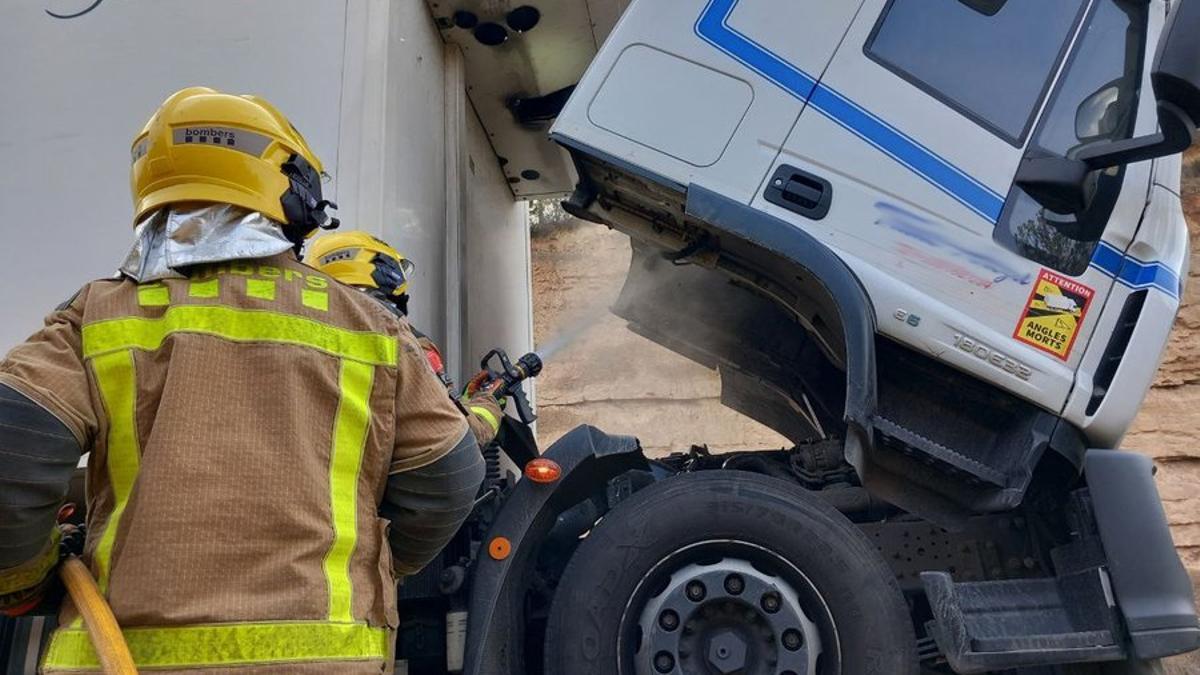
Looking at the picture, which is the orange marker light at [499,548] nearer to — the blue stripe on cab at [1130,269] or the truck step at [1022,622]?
the truck step at [1022,622]

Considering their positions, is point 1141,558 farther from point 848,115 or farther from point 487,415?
point 487,415

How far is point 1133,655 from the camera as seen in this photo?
8.46ft

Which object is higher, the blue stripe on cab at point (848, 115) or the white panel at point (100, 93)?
the blue stripe on cab at point (848, 115)

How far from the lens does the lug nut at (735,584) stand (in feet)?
8.79

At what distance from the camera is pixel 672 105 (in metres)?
3.05

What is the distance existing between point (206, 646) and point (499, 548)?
4.52 feet

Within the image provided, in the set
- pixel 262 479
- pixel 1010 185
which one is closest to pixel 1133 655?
pixel 1010 185

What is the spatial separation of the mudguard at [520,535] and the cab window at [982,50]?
1.48 m

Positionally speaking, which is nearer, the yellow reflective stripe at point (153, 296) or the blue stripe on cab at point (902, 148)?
the yellow reflective stripe at point (153, 296)

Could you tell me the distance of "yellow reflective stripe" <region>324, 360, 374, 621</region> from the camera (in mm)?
1724

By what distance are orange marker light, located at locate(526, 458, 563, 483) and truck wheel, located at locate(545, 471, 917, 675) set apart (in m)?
0.22

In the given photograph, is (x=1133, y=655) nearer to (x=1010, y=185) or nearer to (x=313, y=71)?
(x=1010, y=185)

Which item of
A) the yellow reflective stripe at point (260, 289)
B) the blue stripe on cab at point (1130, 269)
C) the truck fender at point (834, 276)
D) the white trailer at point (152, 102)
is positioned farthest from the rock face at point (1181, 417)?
the yellow reflective stripe at point (260, 289)

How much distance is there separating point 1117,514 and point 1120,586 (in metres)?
0.20
